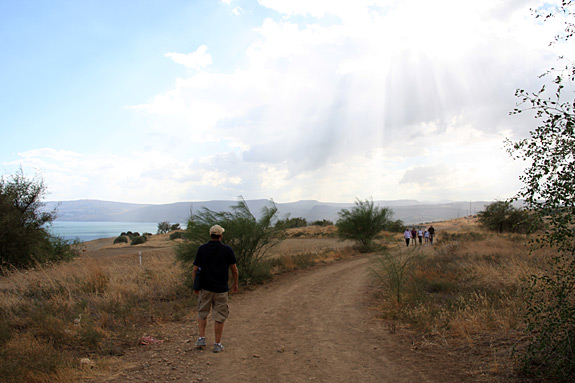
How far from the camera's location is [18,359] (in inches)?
198

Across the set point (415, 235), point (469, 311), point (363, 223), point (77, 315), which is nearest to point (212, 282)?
point (77, 315)

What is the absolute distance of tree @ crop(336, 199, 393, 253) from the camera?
100.0 ft

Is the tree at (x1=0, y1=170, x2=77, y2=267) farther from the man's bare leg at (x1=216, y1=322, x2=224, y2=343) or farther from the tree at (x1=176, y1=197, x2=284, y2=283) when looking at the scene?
the man's bare leg at (x1=216, y1=322, x2=224, y2=343)

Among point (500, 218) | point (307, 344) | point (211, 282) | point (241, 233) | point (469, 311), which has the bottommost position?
point (307, 344)

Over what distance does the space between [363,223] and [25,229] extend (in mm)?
23404

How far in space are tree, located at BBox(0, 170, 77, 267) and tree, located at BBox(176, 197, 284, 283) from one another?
873cm

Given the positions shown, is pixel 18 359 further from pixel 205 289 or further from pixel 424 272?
pixel 424 272

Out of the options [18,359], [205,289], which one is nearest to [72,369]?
[18,359]

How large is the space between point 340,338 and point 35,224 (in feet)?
64.1

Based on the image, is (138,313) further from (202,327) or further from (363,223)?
(363,223)

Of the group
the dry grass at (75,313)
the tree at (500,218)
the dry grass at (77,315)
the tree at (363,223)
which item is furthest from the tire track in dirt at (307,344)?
the tree at (500,218)

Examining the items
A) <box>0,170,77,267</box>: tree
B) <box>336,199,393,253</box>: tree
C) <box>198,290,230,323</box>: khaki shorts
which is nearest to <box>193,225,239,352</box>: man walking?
<box>198,290,230,323</box>: khaki shorts

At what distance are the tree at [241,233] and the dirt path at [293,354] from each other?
374cm

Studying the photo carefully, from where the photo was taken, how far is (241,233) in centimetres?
1350
